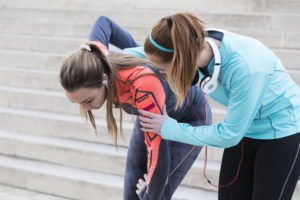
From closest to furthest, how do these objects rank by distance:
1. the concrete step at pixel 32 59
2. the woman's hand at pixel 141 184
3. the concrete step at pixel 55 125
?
the woman's hand at pixel 141 184 → the concrete step at pixel 55 125 → the concrete step at pixel 32 59

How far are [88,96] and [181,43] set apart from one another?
62cm

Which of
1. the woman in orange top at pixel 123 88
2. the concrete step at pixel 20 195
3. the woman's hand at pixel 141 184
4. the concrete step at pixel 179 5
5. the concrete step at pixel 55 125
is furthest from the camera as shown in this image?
the concrete step at pixel 179 5

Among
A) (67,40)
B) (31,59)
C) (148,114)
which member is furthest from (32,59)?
(148,114)

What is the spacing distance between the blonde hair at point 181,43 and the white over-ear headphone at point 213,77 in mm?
60

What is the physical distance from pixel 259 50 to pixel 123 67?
0.67 m

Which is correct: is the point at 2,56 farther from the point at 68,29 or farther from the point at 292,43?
the point at 292,43

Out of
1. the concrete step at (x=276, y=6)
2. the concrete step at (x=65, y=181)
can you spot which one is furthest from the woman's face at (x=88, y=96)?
the concrete step at (x=276, y=6)

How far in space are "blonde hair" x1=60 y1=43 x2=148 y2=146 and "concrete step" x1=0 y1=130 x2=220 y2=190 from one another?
1.71 metres

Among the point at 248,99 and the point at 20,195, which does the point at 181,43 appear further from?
the point at 20,195

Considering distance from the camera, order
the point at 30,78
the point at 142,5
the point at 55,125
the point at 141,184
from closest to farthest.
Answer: the point at 141,184
the point at 55,125
the point at 30,78
the point at 142,5

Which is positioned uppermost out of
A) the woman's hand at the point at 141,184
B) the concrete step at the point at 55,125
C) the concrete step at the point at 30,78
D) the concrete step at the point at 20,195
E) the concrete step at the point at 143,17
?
the concrete step at the point at 143,17

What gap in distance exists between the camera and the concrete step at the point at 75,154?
12.0ft

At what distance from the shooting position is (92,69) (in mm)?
2041

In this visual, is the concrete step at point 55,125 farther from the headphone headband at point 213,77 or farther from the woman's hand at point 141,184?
the headphone headband at point 213,77
